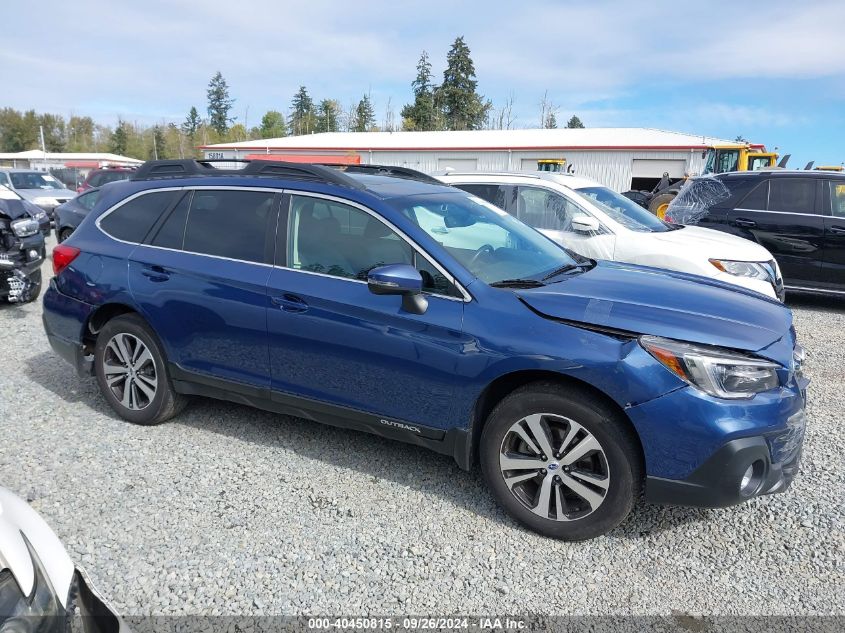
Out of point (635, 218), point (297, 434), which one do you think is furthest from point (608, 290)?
point (635, 218)

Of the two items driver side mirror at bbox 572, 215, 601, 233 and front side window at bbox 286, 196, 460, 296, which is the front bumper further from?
driver side mirror at bbox 572, 215, 601, 233

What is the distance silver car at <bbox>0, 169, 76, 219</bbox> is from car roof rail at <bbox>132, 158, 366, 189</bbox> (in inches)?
588

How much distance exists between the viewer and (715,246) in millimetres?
6566

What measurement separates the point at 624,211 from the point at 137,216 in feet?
18.2

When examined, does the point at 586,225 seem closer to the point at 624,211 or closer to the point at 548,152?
the point at 624,211

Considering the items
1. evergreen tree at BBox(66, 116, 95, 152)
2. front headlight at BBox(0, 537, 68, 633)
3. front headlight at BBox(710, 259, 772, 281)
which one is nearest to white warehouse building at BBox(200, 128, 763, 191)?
front headlight at BBox(710, 259, 772, 281)

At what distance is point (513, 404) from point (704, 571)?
115 cm

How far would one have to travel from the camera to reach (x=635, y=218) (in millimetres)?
7289

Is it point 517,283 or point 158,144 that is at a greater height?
point 158,144

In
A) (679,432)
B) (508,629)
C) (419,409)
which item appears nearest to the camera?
(508,629)

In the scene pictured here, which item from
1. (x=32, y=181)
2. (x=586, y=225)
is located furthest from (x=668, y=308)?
(x=32, y=181)

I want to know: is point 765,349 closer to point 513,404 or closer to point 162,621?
point 513,404

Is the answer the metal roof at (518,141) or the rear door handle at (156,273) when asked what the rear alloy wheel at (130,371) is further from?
the metal roof at (518,141)

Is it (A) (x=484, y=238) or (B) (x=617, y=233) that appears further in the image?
(B) (x=617, y=233)
